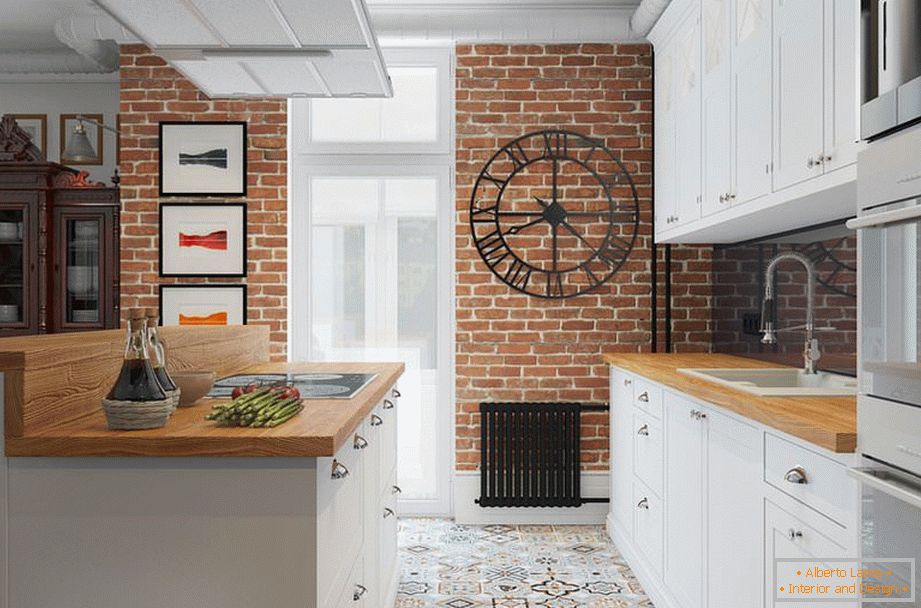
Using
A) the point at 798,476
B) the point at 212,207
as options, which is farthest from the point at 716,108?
the point at 212,207

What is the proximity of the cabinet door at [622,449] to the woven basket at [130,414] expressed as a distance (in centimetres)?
253

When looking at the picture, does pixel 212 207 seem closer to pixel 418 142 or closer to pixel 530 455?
pixel 418 142

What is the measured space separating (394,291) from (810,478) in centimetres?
304

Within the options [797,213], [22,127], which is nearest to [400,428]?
[797,213]

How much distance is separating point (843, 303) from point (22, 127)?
5.27 m

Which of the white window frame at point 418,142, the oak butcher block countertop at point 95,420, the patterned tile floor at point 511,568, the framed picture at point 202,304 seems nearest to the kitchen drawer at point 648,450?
the patterned tile floor at point 511,568

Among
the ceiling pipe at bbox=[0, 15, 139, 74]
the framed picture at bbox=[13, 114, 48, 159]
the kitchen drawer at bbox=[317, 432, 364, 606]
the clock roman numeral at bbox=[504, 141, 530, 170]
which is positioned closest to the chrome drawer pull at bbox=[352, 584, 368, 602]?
the kitchen drawer at bbox=[317, 432, 364, 606]

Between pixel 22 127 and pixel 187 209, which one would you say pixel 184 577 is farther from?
pixel 22 127

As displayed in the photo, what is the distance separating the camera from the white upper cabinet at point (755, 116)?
2.20 meters

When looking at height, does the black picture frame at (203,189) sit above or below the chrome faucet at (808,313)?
above

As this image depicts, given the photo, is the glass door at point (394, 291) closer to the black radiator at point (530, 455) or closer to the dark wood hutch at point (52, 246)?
the black radiator at point (530, 455)

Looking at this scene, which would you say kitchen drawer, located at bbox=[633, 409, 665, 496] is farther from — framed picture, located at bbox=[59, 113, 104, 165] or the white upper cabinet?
framed picture, located at bbox=[59, 113, 104, 165]

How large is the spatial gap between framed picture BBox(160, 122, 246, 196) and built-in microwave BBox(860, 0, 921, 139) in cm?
358

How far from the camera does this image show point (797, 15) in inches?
95.1
